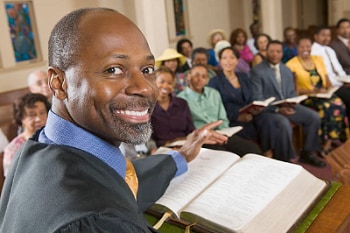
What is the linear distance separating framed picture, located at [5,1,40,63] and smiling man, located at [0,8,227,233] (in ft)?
14.0

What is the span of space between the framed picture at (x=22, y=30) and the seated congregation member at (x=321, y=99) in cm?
323

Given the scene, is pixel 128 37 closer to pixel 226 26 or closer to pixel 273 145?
pixel 273 145

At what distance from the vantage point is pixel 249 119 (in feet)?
10.7

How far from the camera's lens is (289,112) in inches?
139

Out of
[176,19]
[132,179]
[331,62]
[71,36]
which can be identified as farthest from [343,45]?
[71,36]

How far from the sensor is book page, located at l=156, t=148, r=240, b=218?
1.05m

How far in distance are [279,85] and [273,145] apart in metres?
0.72

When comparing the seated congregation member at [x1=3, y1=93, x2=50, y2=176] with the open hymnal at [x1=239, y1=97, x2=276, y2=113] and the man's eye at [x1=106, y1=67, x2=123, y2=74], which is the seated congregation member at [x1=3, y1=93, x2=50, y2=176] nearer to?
the open hymnal at [x1=239, y1=97, x2=276, y2=113]

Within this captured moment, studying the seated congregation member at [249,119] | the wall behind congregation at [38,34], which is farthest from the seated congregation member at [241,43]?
the seated congregation member at [249,119]

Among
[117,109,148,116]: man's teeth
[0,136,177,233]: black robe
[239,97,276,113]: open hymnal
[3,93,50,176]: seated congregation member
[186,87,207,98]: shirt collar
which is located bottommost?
[239,97,276,113]: open hymnal

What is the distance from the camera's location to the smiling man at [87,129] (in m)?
0.62

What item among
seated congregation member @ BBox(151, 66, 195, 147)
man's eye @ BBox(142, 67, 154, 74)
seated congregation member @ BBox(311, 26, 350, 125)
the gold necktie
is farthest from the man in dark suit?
man's eye @ BBox(142, 67, 154, 74)

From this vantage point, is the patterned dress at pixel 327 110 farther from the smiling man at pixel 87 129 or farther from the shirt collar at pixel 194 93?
the smiling man at pixel 87 129

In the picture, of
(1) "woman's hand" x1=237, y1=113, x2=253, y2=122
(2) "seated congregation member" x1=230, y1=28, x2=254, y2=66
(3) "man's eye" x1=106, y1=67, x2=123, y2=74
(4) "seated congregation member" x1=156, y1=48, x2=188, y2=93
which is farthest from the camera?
(2) "seated congregation member" x1=230, y1=28, x2=254, y2=66
